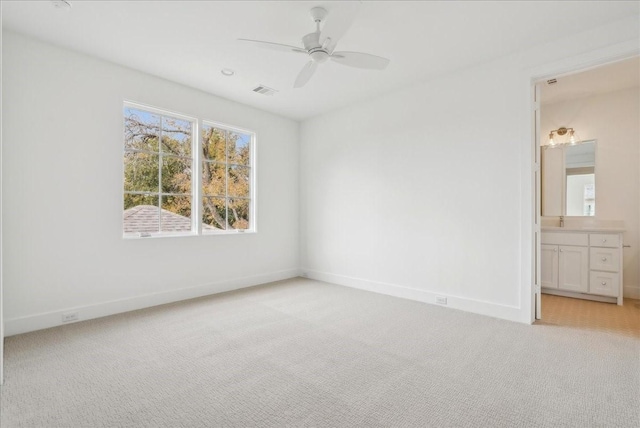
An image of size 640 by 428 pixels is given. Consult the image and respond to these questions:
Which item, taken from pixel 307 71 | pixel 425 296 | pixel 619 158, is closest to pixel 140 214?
pixel 307 71

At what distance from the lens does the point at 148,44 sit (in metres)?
3.29

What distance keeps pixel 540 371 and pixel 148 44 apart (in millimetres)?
4602

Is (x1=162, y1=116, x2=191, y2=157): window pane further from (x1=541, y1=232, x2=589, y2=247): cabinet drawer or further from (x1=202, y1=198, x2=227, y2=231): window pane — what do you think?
(x1=541, y1=232, x2=589, y2=247): cabinet drawer

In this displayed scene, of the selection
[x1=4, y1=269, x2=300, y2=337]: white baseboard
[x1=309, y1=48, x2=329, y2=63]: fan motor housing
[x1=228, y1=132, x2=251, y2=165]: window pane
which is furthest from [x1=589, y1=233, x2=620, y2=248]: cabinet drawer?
[x1=228, y1=132, x2=251, y2=165]: window pane

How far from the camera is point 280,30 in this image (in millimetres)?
3035

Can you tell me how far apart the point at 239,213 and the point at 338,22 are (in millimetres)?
3433

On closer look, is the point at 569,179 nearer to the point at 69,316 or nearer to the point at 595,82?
the point at 595,82

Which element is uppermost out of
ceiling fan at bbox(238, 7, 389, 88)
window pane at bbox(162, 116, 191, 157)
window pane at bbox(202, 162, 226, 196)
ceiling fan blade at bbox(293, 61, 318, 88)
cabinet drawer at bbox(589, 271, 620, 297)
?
ceiling fan at bbox(238, 7, 389, 88)

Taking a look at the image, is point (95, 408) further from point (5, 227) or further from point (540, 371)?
point (540, 371)

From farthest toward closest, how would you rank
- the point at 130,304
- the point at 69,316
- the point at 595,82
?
the point at 595,82 → the point at 130,304 → the point at 69,316

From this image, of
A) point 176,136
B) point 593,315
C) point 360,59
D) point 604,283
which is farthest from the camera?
point 176,136

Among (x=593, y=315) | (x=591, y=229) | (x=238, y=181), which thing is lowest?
(x=593, y=315)

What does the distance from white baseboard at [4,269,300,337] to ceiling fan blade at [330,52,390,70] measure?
11.4 ft

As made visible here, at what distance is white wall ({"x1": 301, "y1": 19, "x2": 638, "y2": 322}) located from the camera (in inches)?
135
